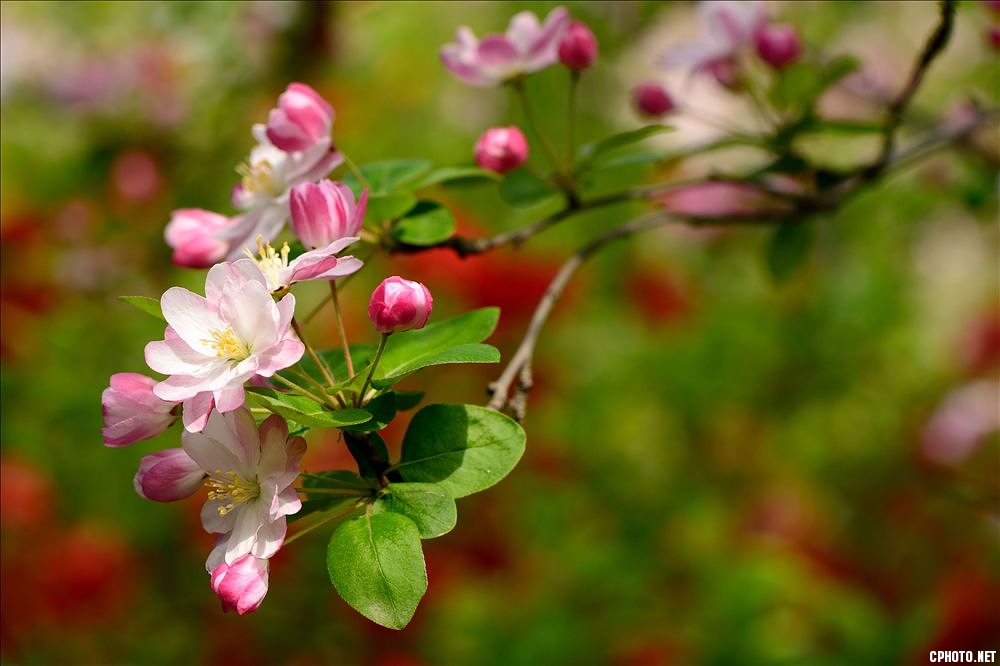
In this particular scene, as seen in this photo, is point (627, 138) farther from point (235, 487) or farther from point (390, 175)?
point (235, 487)

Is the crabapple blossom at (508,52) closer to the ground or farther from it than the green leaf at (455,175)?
farther from it

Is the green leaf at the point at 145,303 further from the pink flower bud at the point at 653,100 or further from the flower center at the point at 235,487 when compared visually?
the pink flower bud at the point at 653,100

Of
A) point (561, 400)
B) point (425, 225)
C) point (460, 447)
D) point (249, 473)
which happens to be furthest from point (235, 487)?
point (561, 400)

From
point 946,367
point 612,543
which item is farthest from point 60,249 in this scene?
point 946,367

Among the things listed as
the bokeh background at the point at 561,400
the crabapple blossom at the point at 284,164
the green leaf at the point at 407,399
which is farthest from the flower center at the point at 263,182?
the bokeh background at the point at 561,400

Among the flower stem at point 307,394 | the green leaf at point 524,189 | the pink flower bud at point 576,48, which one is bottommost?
the flower stem at point 307,394

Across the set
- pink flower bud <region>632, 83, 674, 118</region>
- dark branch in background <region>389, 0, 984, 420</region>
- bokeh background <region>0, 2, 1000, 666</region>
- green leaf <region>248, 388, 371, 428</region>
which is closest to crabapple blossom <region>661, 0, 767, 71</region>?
pink flower bud <region>632, 83, 674, 118</region>
